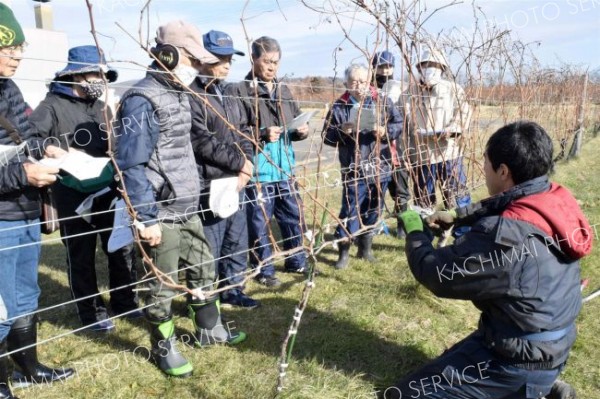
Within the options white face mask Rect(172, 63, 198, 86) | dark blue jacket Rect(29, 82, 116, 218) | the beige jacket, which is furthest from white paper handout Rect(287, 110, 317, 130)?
dark blue jacket Rect(29, 82, 116, 218)

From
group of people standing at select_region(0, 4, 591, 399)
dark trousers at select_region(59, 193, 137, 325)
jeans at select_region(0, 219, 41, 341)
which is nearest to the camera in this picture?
group of people standing at select_region(0, 4, 591, 399)

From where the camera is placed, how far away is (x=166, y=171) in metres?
2.29

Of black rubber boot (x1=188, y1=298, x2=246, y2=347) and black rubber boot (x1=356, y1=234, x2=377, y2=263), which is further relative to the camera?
black rubber boot (x1=356, y1=234, x2=377, y2=263)

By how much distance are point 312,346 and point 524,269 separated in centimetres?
132

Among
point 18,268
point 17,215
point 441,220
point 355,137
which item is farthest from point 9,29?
point 355,137

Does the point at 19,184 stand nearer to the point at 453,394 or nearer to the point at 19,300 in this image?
the point at 19,300

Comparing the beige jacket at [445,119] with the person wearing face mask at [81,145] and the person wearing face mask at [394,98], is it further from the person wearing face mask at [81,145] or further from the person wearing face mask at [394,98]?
the person wearing face mask at [81,145]

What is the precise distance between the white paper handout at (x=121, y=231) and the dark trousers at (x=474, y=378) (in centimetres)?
140

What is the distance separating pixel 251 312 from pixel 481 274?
1.78 m

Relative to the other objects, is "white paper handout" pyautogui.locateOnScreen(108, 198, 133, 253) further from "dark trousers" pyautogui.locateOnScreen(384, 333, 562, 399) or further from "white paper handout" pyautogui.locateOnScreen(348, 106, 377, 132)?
"white paper handout" pyautogui.locateOnScreen(348, 106, 377, 132)

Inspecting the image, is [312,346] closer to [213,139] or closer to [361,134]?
[213,139]

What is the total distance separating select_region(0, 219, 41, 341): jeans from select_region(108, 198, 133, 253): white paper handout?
313 millimetres

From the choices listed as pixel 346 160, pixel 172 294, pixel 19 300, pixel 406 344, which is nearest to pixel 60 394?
pixel 19 300

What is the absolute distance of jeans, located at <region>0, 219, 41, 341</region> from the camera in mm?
2051
